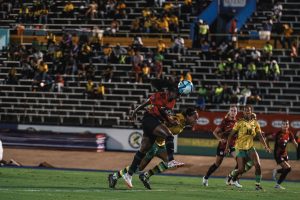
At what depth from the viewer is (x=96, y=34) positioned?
48.2 metres

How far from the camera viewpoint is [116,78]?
4528cm

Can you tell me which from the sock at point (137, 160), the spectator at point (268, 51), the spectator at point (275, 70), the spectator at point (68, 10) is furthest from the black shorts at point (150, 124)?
the spectator at point (68, 10)

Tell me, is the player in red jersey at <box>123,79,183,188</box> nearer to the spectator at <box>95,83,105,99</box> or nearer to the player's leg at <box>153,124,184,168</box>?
the player's leg at <box>153,124,184,168</box>

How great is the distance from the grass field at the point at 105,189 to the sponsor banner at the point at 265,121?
10.8 metres

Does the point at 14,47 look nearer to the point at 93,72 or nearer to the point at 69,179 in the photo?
the point at 93,72

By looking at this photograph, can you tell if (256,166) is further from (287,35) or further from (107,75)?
(287,35)

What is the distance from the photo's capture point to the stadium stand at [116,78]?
42.1 meters

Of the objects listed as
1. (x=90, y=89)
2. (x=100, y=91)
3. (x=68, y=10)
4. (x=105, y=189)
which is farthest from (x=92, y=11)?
(x=105, y=189)

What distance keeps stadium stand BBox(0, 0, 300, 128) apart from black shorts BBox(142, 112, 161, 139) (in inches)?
786

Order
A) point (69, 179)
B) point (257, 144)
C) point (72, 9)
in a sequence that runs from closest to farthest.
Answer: point (69, 179), point (257, 144), point (72, 9)

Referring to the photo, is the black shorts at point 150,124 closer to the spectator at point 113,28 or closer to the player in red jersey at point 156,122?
the player in red jersey at point 156,122

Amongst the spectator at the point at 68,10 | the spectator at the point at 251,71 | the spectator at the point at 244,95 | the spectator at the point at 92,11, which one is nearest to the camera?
the spectator at the point at 244,95

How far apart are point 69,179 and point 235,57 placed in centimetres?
2022

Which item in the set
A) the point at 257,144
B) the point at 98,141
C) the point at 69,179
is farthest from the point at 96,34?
the point at 69,179
